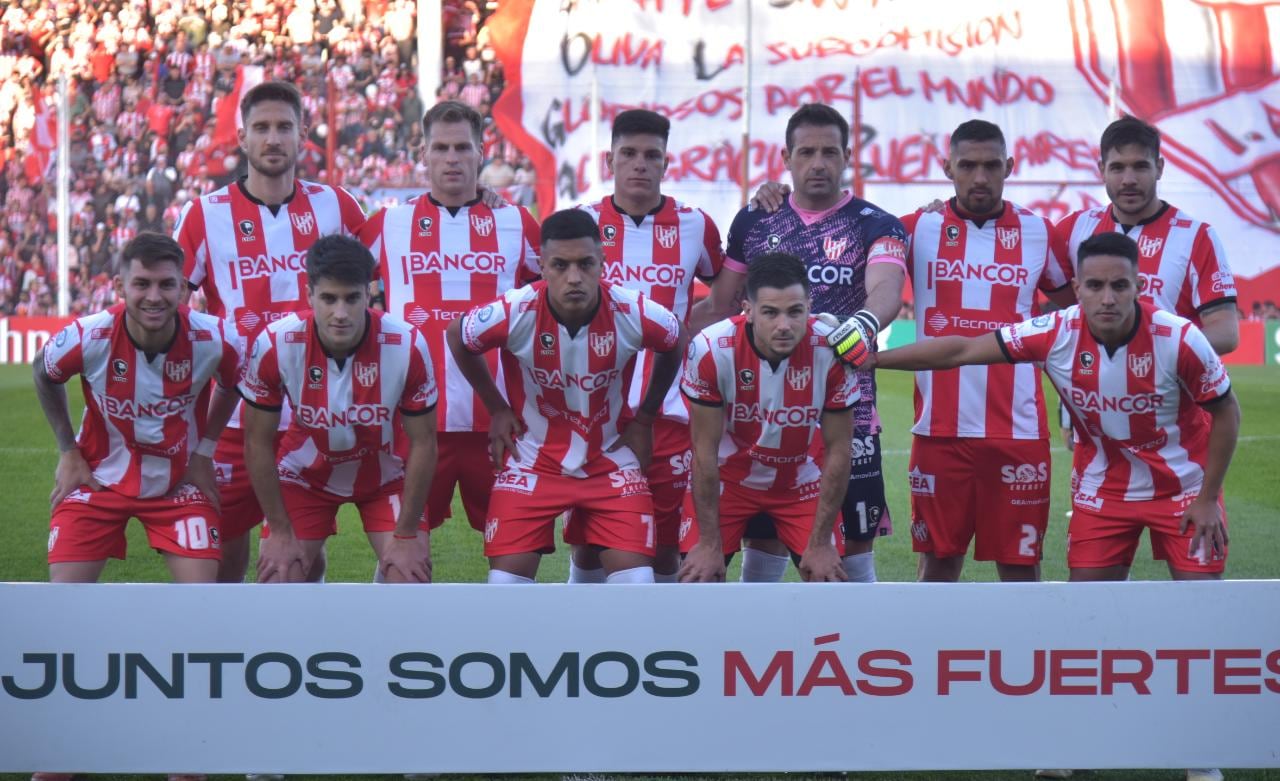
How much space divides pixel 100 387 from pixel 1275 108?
29.8 m

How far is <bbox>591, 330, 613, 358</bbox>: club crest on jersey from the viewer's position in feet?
14.5

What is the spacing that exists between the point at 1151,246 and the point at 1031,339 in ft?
2.50

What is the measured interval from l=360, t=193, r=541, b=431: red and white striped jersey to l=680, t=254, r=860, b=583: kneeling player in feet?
3.00

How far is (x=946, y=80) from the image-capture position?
28516mm

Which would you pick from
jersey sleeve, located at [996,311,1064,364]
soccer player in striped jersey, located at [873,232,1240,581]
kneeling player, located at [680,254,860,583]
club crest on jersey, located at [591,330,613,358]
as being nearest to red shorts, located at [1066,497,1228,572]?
soccer player in striped jersey, located at [873,232,1240,581]

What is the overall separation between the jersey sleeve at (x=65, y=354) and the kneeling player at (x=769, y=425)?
1.93 m

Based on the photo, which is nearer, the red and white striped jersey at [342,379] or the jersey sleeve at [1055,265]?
the red and white striped jersey at [342,379]

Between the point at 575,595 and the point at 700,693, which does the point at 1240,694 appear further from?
the point at 575,595

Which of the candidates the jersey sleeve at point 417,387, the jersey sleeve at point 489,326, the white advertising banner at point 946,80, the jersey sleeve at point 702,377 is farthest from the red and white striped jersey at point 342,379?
the white advertising banner at point 946,80

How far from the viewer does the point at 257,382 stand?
4273 mm

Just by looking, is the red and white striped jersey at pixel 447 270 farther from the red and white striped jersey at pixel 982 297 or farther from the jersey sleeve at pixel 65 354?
the red and white striped jersey at pixel 982 297

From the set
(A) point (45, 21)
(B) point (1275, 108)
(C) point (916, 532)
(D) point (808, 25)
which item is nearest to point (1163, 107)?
(B) point (1275, 108)

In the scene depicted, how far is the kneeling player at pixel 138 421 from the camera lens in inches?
167

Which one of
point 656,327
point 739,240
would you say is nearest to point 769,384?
point 656,327
